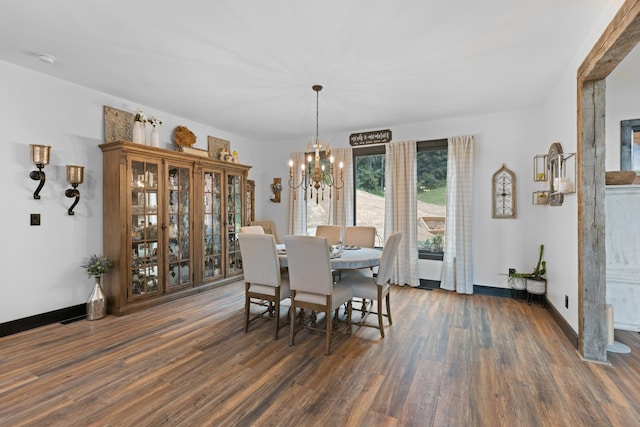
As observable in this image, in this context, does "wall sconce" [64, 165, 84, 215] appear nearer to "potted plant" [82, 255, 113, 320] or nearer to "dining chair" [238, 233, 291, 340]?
"potted plant" [82, 255, 113, 320]

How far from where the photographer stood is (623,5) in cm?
191

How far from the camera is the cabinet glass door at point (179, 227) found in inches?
164

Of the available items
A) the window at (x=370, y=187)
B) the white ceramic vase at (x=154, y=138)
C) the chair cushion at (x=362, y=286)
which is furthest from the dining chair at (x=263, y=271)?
the window at (x=370, y=187)

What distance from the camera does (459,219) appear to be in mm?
4547

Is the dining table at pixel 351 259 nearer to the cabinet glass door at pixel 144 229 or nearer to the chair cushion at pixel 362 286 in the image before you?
the chair cushion at pixel 362 286

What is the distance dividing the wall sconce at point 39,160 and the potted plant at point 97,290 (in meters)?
0.85

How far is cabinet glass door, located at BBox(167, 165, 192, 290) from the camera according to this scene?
417 cm

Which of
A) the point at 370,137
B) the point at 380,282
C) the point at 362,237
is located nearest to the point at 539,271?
the point at 362,237

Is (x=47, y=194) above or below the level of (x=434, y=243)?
above

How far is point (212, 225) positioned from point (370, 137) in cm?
291

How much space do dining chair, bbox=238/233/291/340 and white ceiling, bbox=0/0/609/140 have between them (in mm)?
1707

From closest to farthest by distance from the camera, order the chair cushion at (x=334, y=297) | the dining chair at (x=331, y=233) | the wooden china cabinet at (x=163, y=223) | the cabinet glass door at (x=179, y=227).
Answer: the chair cushion at (x=334, y=297), the wooden china cabinet at (x=163, y=223), the cabinet glass door at (x=179, y=227), the dining chair at (x=331, y=233)

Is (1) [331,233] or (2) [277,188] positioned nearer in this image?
(1) [331,233]

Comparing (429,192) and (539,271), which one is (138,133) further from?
(539,271)
